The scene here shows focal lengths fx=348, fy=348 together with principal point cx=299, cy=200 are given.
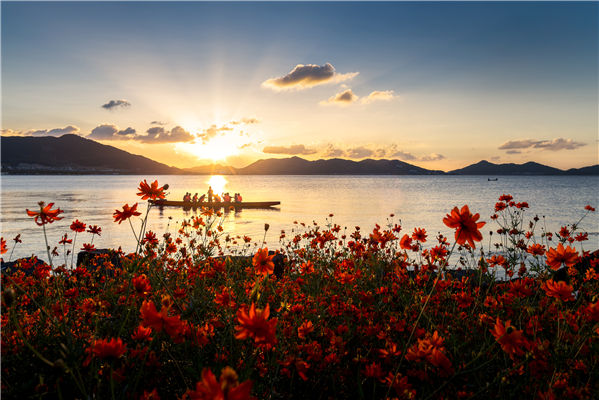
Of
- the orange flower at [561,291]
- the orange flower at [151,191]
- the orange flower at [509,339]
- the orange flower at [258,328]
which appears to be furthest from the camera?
the orange flower at [151,191]

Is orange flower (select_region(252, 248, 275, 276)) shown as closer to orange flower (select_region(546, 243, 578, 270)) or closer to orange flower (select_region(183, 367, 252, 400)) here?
orange flower (select_region(183, 367, 252, 400))

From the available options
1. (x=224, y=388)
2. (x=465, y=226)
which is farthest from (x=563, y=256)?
(x=224, y=388)

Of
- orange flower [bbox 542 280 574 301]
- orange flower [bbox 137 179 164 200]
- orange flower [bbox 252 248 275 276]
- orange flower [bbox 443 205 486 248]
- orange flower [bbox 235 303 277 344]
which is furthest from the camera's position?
orange flower [bbox 137 179 164 200]

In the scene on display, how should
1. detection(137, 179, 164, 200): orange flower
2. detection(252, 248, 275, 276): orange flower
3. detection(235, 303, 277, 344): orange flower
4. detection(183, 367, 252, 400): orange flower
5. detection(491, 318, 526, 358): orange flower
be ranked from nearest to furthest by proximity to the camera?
detection(183, 367, 252, 400): orange flower
detection(235, 303, 277, 344): orange flower
detection(491, 318, 526, 358): orange flower
detection(252, 248, 275, 276): orange flower
detection(137, 179, 164, 200): orange flower

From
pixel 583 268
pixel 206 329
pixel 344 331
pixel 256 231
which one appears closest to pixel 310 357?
pixel 344 331

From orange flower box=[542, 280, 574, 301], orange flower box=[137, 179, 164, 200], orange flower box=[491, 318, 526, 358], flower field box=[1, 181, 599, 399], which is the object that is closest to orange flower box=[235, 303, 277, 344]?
flower field box=[1, 181, 599, 399]

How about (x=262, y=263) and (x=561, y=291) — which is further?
(x=262, y=263)

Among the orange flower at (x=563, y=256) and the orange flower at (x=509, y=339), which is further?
the orange flower at (x=563, y=256)

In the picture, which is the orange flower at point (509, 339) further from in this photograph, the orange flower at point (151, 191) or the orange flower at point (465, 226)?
the orange flower at point (151, 191)

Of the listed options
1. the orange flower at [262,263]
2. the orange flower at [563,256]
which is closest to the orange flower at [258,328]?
the orange flower at [262,263]

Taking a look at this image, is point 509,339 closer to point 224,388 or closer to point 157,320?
point 224,388

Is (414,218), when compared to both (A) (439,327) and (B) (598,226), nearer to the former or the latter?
(B) (598,226)

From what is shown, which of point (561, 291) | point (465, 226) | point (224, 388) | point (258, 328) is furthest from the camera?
point (561, 291)

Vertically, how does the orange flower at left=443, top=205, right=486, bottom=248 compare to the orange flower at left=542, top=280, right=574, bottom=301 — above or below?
above
